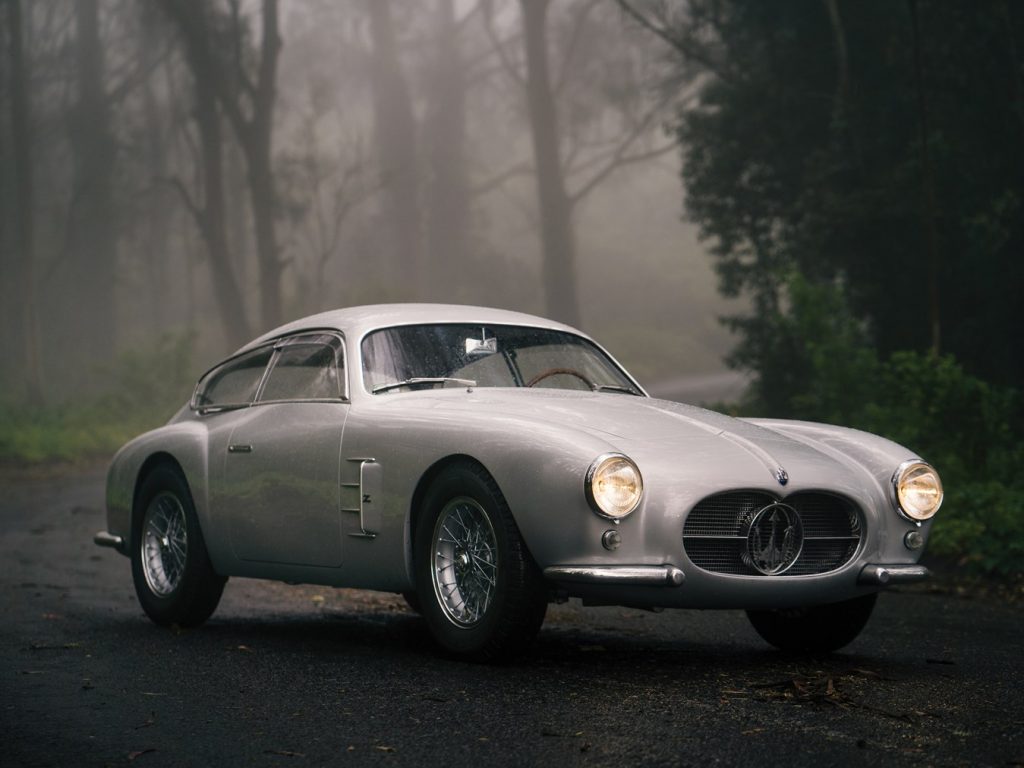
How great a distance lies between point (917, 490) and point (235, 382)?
12.5 feet

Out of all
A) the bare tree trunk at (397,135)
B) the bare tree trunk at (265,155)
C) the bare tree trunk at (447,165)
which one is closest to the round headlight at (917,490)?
the bare tree trunk at (265,155)

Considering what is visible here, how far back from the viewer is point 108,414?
99.1 feet

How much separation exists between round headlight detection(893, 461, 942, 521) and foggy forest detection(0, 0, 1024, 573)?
13.2 ft

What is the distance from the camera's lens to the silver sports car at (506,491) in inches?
216

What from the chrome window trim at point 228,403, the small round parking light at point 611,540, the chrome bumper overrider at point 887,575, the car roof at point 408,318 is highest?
the car roof at point 408,318

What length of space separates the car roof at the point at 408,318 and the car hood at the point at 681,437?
65cm

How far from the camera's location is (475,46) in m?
52.0

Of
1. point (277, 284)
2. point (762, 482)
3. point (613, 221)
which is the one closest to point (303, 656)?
point (762, 482)

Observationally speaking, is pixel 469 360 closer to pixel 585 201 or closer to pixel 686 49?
pixel 686 49

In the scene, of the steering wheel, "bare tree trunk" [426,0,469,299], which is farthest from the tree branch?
"bare tree trunk" [426,0,469,299]

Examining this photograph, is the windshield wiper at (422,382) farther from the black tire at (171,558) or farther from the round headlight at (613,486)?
the black tire at (171,558)

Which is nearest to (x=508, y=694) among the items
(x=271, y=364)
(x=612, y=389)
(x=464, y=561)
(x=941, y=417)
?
(x=464, y=561)

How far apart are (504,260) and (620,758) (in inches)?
1841

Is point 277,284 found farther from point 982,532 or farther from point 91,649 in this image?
point 91,649
